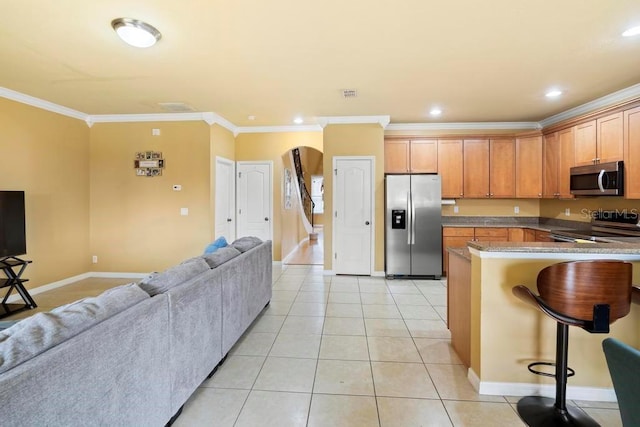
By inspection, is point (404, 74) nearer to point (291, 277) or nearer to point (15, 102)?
point (291, 277)

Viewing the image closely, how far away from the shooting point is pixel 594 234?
12.8 ft

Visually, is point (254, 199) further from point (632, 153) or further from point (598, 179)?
point (632, 153)

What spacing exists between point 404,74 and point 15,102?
4.81 metres

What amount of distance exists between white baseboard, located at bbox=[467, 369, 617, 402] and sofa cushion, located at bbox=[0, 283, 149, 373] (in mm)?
2240

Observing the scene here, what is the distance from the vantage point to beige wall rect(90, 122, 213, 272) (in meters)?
5.04

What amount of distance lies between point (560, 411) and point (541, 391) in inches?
8.6

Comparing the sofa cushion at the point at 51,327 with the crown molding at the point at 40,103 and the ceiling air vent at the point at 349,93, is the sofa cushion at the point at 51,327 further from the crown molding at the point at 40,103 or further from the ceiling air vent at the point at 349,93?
the crown molding at the point at 40,103

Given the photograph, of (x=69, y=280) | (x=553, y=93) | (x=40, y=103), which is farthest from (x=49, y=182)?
(x=553, y=93)

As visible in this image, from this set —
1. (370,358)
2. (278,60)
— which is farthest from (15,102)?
(370,358)

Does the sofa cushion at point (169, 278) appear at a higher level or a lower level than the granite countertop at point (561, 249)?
lower

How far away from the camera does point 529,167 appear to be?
5008 mm

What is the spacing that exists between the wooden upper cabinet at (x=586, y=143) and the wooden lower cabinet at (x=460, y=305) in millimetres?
2851

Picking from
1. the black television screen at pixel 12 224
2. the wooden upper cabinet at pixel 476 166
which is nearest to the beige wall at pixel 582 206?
the wooden upper cabinet at pixel 476 166

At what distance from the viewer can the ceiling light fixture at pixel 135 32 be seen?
7.82 feet
